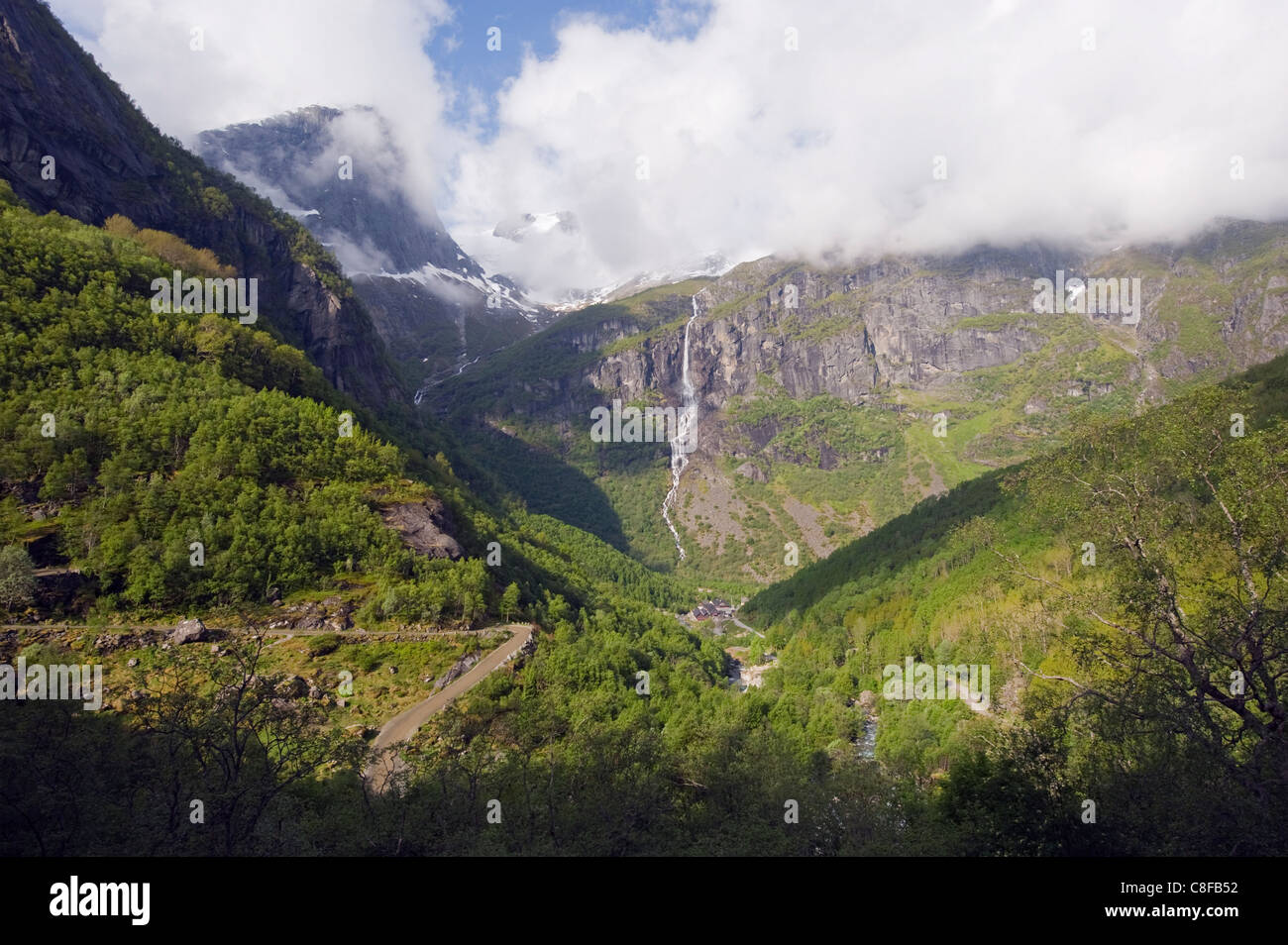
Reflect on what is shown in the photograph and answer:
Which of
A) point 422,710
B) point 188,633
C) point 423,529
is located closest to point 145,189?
point 423,529

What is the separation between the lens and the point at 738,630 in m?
145

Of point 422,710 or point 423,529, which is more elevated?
point 423,529

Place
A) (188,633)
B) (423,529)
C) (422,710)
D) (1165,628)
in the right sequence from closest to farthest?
(1165,628) < (188,633) < (422,710) < (423,529)

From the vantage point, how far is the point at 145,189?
97.4m

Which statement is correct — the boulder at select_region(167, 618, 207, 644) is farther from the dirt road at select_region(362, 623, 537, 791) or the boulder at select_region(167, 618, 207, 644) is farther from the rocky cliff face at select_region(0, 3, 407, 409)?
the rocky cliff face at select_region(0, 3, 407, 409)

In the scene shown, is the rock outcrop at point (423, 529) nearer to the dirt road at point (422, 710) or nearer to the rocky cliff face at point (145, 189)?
the dirt road at point (422, 710)

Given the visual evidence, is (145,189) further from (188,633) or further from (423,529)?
(188,633)

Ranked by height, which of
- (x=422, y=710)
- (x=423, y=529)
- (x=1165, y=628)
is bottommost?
(x=422, y=710)

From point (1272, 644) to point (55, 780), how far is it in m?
44.5

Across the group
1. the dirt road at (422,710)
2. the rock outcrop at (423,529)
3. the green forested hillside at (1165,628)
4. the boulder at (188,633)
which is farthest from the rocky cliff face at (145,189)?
the green forested hillside at (1165,628)

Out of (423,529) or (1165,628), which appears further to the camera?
(423,529)

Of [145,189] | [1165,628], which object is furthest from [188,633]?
[145,189]

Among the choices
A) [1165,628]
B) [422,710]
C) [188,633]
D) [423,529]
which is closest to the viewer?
[1165,628]
